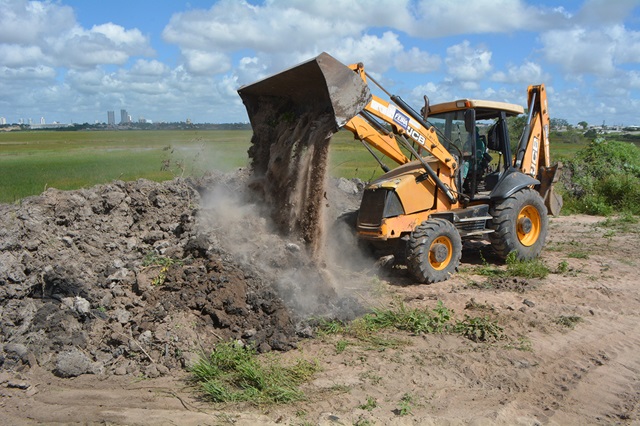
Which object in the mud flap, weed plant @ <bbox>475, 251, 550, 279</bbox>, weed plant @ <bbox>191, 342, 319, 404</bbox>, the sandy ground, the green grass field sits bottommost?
the sandy ground

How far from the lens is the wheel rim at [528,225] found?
31.7 feet

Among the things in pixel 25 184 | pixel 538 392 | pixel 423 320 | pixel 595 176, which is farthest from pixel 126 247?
pixel 595 176

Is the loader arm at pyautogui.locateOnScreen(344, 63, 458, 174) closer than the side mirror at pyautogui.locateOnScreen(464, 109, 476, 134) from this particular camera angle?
Yes

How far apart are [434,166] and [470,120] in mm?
915

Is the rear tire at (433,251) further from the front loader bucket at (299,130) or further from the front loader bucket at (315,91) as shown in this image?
the front loader bucket at (315,91)

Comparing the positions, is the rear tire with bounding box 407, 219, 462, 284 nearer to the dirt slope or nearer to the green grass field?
the dirt slope

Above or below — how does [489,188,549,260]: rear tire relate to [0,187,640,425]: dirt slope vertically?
above

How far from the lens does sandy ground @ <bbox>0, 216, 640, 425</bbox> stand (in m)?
4.97

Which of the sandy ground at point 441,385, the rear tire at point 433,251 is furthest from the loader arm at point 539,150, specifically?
the sandy ground at point 441,385

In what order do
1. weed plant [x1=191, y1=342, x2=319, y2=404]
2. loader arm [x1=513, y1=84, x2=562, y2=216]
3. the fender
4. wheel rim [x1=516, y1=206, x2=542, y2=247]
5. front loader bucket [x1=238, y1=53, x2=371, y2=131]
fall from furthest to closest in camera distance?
1. loader arm [x1=513, y1=84, x2=562, y2=216]
2. wheel rim [x1=516, y1=206, x2=542, y2=247]
3. the fender
4. front loader bucket [x1=238, y1=53, x2=371, y2=131]
5. weed plant [x1=191, y1=342, x2=319, y2=404]

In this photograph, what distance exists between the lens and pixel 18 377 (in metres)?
5.66

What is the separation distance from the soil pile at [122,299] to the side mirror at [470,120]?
3540mm

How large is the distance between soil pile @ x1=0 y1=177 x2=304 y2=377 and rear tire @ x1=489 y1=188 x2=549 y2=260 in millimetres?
3494

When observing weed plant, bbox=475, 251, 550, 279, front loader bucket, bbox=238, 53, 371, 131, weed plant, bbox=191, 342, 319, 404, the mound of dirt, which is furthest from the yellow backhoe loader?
weed plant, bbox=191, 342, 319, 404
